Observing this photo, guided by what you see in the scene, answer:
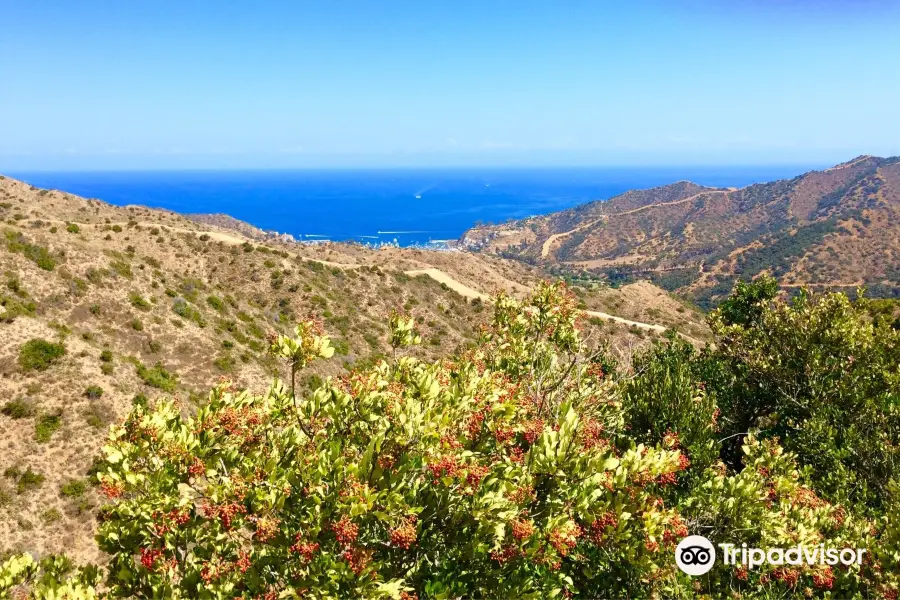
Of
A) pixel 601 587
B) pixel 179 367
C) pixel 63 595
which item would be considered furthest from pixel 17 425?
pixel 601 587

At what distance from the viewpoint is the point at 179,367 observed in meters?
33.2

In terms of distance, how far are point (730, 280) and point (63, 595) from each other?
670ft

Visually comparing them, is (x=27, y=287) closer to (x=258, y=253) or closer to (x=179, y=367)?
(x=179, y=367)

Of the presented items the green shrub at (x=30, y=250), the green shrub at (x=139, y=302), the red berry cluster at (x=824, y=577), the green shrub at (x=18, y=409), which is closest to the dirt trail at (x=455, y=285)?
the green shrub at (x=30, y=250)

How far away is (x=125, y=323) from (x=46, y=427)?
12.0 m

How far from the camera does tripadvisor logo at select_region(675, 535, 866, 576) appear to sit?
360 inches

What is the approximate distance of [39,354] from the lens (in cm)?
2744

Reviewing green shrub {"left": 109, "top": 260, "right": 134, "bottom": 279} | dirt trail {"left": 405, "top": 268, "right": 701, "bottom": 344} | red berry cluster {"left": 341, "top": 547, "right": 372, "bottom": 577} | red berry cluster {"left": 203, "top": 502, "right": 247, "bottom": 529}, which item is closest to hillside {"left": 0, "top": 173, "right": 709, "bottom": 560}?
green shrub {"left": 109, "top": 260, "right": 134, "bottom": 279}

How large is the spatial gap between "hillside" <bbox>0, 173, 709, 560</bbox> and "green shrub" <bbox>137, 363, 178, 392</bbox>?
134 mm

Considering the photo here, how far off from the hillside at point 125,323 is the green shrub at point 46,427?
0.07 metres

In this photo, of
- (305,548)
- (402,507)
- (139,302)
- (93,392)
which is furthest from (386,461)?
(139,302)

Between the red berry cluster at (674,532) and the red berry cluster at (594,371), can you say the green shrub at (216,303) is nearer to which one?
the red berry cluster at (594,371)

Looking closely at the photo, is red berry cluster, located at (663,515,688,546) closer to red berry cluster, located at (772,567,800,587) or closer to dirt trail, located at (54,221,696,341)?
red berry cluster, located at (772,567,800,587)

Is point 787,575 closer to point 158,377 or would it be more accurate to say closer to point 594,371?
point 594,371
